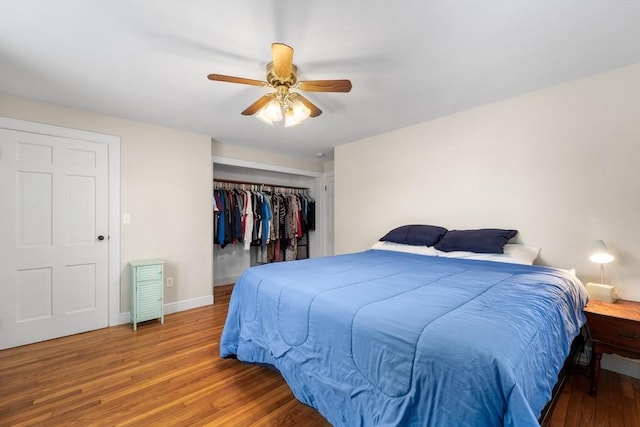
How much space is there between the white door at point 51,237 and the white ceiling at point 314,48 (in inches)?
21.5

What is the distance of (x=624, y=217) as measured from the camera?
1937 mm

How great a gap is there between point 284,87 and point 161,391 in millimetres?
2194

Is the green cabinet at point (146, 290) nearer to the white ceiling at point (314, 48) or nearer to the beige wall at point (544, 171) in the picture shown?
the white ceiling at point (314, 48)

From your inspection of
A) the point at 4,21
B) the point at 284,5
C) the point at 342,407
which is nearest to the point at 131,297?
the point at 4,21

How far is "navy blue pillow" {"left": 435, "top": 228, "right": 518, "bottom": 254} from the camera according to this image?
2268mm

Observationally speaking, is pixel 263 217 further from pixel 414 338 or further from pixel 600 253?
pixel 600 253

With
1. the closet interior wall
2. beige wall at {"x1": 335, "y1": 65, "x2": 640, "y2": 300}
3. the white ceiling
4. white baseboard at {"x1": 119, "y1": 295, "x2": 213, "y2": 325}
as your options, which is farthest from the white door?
beige wall at {"x1": 335, "y1": 65, "x2": 640, "y2": 300}

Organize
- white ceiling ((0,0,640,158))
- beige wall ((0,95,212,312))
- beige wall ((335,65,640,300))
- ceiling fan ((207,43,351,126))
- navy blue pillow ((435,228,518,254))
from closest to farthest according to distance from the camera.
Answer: white ceiling ((0,0,640,158))
ceiling fan ((207,43,351,126))
beige wall ((335,65,640,300))
navy blue pillow ((435,228,518,254))
beige wall ((0,95,212,312))

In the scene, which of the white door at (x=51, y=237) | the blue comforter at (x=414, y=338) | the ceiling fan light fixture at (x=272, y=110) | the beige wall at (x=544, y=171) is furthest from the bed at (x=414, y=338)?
the white door at (x=51, y=237)

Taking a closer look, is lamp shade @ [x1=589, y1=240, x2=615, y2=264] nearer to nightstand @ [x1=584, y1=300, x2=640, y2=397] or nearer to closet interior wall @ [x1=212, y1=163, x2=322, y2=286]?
nightstand @ [x1=584, y1=300, x2=640, y2=397]

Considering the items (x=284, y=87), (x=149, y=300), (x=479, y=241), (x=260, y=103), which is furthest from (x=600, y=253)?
(x=149, y=300)

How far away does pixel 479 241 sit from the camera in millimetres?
2346

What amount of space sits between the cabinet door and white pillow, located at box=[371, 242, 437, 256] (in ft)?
8.33

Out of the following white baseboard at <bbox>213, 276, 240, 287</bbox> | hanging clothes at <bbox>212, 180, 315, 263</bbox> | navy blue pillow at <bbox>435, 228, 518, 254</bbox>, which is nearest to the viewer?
navy blue pillow at <bbox>435, 228, 518, 254</bbox>
